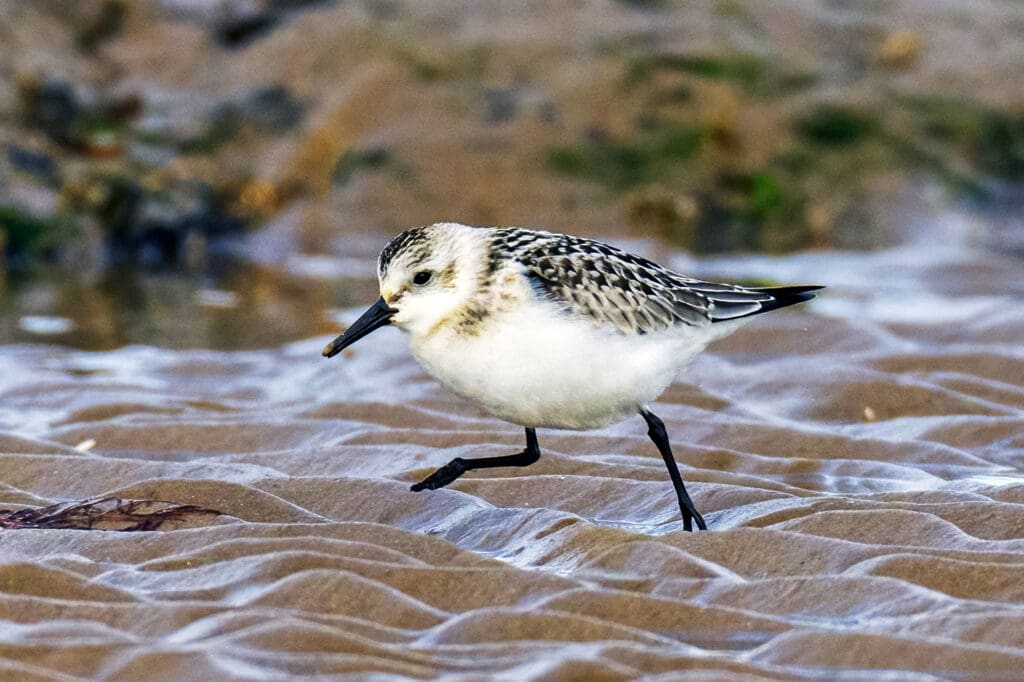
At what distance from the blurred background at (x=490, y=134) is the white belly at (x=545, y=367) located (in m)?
6.00

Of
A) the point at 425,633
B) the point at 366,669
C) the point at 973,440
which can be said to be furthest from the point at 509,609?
the point at 973,440

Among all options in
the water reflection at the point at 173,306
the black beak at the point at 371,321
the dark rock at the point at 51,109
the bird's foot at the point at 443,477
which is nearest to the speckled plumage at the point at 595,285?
the black beak at the point at 371,321

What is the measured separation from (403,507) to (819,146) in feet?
25.4

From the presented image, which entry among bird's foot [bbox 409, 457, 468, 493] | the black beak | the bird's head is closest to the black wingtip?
the bird's head

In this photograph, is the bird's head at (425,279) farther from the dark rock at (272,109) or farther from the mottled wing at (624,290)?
the dark rock at (272,109)

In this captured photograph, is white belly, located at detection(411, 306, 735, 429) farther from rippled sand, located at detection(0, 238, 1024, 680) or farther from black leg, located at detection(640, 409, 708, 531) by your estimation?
rippled sand, located at detection(0, 238, 1024, 680)

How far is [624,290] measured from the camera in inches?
216

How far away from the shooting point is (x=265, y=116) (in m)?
12.8

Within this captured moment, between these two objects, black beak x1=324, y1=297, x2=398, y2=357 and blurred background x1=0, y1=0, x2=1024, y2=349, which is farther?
blurred background x1=0, y1=0, x2=1024, y2=349

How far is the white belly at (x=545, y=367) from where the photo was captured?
510 cm

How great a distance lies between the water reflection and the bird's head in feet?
11.9

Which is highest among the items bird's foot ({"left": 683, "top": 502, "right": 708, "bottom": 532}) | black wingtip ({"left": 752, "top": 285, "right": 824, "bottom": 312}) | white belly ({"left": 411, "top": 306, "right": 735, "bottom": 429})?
black wingtip ({"left": 752, "top": 285, "right": 824, "bottom": 312})

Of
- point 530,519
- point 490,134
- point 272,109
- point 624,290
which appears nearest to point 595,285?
point 624,290

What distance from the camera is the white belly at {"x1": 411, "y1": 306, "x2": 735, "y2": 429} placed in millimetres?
5102
